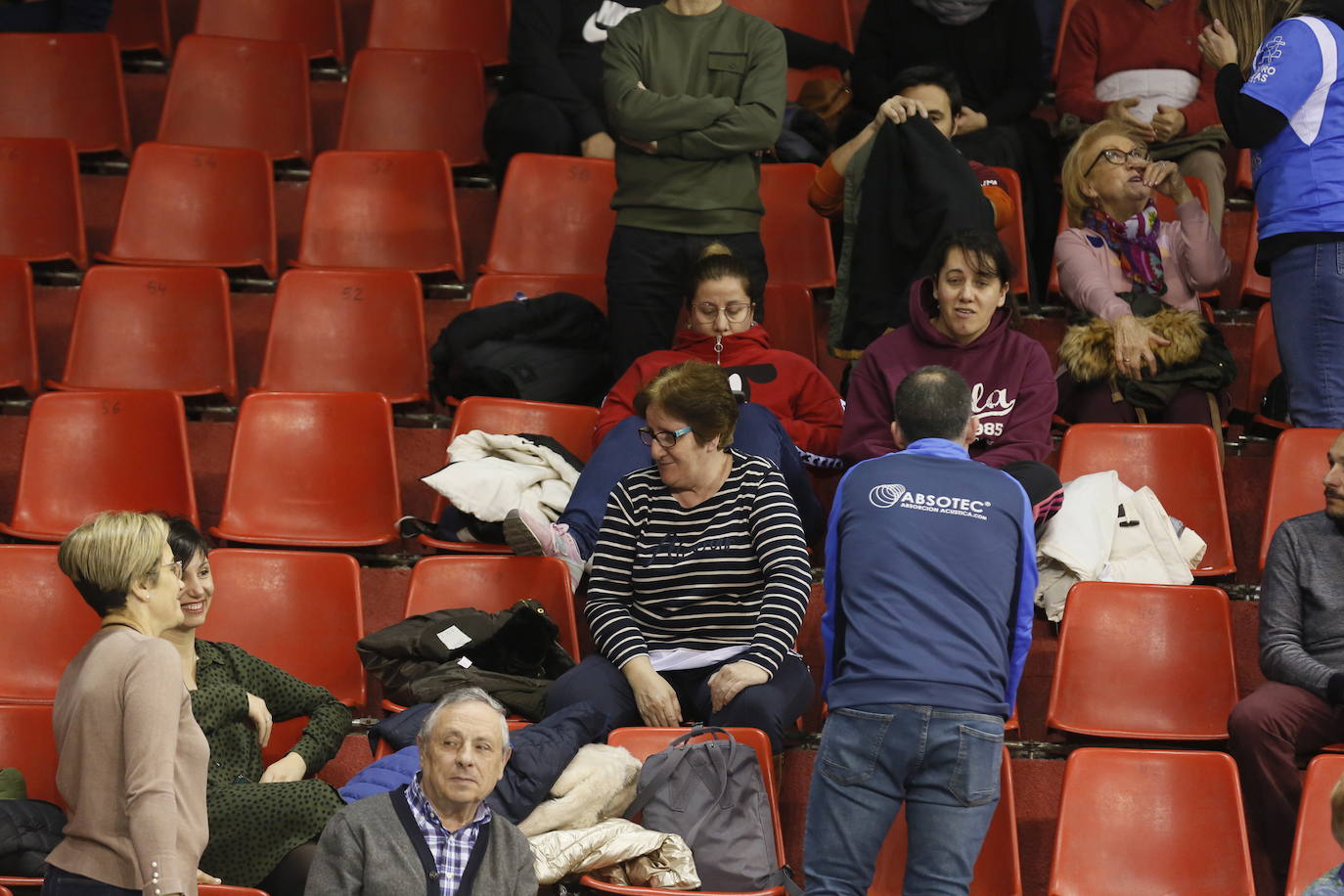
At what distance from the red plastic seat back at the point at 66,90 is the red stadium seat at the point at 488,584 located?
2.64m

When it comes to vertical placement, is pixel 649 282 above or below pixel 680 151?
below

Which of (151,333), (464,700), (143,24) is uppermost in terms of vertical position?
(143,24)

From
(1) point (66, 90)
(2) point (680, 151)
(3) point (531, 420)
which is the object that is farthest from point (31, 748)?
(1) point (66, 90)

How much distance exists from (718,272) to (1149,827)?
5.56 ft

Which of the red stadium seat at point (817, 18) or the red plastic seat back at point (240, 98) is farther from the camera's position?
the red stadium seat at point (817, 18)

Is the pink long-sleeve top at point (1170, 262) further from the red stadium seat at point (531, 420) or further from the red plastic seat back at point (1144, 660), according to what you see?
the red stadium seat at point (531, 420)

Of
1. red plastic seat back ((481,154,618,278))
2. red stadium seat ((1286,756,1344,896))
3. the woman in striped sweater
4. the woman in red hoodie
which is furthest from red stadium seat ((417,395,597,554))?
red stadium seat ((1286,756,1344,896))

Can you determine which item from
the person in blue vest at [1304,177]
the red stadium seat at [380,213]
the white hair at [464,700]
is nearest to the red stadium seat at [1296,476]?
the person in blue vest at [1304,177]

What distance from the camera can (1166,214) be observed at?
493 cm

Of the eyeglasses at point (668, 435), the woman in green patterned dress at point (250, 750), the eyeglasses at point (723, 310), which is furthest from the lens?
the eyeglasses at point (723, 310)

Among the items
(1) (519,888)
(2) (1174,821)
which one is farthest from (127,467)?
(2) (1174,821)

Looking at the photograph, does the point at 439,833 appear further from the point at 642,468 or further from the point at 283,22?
the point at 283,22

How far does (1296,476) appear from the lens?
3.97 m

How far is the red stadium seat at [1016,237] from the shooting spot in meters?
4.88
